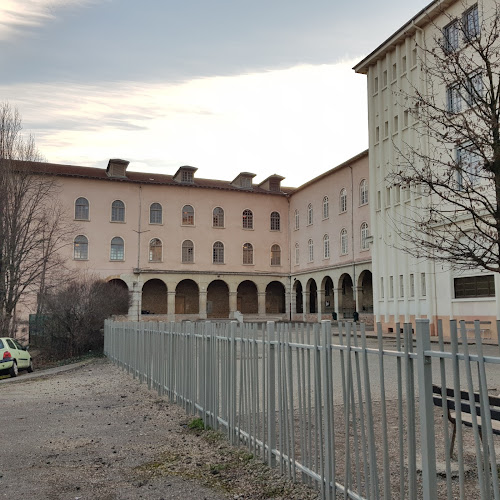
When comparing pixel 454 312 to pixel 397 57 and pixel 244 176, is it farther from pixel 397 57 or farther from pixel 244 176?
pixel 244 176

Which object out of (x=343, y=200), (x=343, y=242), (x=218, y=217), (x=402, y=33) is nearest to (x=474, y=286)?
(x=402, y=33)

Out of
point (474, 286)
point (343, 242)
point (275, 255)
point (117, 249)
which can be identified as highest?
point (117, 249)

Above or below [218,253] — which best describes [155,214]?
above

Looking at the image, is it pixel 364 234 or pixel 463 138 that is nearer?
pixel 463 138

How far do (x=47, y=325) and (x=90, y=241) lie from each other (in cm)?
2230

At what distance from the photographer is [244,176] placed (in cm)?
5081

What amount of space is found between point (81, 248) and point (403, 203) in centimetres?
2706

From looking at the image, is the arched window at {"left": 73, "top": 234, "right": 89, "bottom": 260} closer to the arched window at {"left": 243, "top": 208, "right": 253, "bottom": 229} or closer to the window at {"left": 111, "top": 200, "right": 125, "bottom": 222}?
the window at {"left": 111, "top": 200, "right": 125, "bottom": 222}

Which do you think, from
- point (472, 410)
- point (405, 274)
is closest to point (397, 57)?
point (405, 274)

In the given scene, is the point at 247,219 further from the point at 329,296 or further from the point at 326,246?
the point at 329,296

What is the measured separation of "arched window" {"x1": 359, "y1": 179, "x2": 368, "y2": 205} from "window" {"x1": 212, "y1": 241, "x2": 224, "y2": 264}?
14.8 m

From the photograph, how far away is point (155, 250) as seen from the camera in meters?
46.8

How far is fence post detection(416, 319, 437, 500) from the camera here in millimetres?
3209

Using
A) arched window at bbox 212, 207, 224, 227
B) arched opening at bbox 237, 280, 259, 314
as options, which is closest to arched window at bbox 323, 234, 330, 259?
arched window at bbox 212, 207, 224, 227
